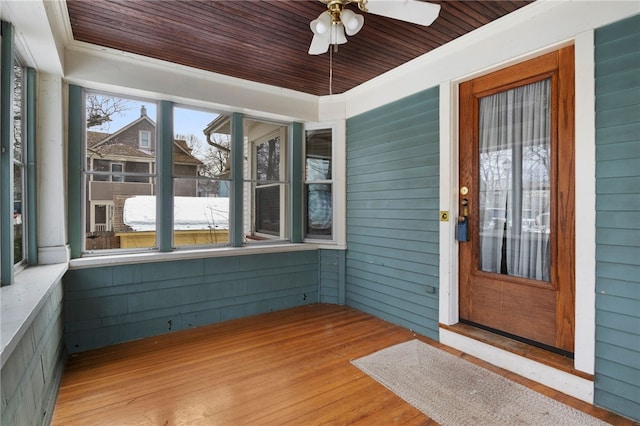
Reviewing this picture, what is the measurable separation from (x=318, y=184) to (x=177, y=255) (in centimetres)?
199

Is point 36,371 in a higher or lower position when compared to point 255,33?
lower

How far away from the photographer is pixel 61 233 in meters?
2.73

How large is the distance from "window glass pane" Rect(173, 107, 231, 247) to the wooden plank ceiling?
0.61 m

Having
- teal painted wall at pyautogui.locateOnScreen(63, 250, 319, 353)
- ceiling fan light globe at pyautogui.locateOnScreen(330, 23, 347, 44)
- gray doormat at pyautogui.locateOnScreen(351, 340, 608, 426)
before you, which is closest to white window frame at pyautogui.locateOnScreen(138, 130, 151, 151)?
teal painted wall at pyautogui.locateOnScreen(63, 250, 319, 353)

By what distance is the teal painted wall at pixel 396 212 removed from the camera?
10.5ft

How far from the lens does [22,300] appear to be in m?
1.68

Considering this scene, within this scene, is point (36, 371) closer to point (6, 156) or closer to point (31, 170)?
point (6, 156)

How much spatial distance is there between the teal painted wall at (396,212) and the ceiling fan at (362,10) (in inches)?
52.0

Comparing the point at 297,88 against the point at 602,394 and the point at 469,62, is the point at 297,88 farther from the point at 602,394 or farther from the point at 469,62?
the point at 602,394

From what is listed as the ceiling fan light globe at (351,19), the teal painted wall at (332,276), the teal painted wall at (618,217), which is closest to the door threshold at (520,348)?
the teal painted wall at (618,217)

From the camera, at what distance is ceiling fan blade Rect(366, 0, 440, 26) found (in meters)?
1.79

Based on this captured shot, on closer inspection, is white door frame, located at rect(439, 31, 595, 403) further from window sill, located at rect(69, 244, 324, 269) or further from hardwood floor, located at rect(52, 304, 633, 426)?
window sill, located at rect(69, 244, 324, 269)

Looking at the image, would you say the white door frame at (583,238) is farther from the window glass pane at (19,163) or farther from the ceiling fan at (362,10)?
the window glass pane at (19,163)

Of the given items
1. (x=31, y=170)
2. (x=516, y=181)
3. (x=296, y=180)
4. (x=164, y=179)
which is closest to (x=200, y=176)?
(x=164, y=179)
